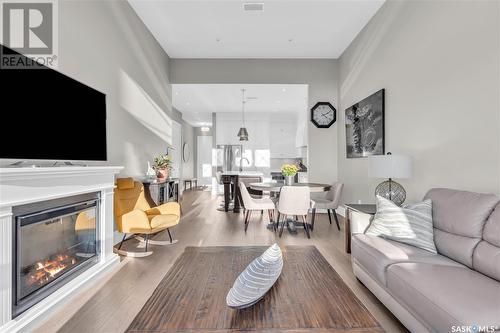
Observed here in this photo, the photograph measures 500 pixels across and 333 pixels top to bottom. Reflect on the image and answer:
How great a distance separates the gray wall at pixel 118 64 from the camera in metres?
2.75

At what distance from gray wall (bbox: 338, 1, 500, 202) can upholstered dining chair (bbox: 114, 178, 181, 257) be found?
3.12 meters

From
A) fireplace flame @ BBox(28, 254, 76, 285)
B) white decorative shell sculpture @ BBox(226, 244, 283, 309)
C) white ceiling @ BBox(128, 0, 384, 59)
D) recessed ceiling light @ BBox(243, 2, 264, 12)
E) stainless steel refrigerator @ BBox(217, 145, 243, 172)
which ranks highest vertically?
white ceiling @ BBox(128, 0, 384, 59)

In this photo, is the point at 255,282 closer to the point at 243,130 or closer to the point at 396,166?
the point at 396,166

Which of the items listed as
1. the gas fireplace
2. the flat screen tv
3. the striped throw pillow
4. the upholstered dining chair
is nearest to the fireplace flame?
the gas fireplace

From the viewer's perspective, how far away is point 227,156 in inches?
368

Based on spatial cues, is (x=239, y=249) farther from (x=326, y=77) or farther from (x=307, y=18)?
(x=326, y=77)

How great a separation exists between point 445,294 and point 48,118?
3127mm

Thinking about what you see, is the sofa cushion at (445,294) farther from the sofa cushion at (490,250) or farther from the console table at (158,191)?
the console table at (158,191)

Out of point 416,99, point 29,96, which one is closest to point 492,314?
point 416,99

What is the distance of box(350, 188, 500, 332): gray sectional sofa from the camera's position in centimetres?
129

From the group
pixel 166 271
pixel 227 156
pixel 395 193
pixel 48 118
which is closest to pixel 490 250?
pixel 395 193

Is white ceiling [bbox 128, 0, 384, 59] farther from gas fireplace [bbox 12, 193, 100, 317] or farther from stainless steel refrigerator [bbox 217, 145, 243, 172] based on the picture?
stainless steel refrigerator [bbox 217, 145, 243, 172]

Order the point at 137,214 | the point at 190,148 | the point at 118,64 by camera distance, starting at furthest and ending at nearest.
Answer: the point at 190,148, the point at 118,64, the point at 137,214

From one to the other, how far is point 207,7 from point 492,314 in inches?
177
